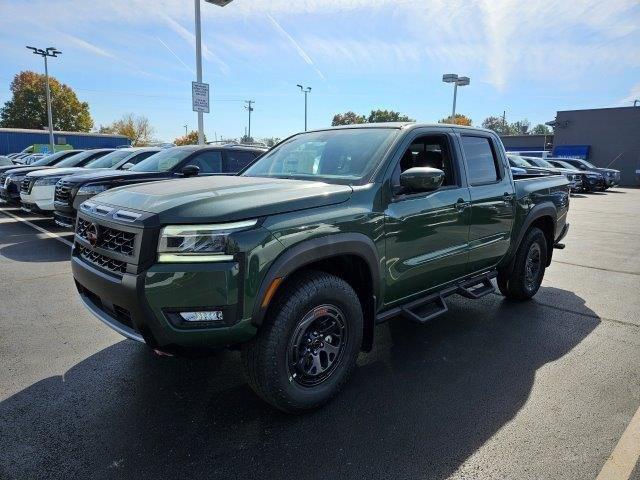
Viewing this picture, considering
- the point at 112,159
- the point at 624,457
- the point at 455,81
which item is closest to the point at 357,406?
the point at 624,457

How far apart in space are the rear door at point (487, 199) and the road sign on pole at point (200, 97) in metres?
10.2

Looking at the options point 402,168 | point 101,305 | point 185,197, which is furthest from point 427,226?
point 101,305

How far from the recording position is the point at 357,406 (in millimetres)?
2996

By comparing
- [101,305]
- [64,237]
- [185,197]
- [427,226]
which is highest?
[185,197]

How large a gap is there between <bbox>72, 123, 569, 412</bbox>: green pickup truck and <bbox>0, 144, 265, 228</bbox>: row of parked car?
3301mm

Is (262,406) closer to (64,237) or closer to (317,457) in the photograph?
(317,457)

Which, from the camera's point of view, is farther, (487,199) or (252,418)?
(487,199)

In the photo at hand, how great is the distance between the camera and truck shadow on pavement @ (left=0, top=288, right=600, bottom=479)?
241cm

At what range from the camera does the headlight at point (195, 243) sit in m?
2.40

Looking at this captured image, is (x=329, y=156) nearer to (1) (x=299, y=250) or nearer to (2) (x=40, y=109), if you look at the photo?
(1) (x=299, y=250)

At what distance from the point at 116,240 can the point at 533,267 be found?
15.0 feet

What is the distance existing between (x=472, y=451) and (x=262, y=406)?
1329 millimetres

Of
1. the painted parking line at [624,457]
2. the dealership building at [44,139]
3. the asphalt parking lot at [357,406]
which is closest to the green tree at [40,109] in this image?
the dealership building at [44,139]

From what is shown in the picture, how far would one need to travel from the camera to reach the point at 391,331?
4309 millimetres
